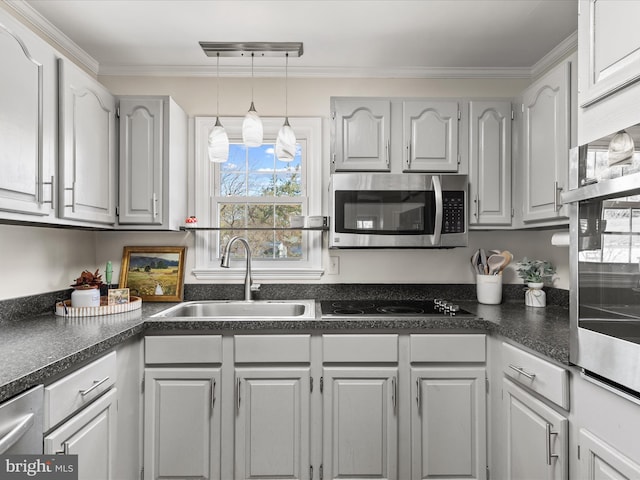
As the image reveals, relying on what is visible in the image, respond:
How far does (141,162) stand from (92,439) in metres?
1.43

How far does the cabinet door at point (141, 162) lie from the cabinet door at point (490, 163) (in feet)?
5.83

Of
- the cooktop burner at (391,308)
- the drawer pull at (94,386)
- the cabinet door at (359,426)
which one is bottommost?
the cabinet door at (359,426)

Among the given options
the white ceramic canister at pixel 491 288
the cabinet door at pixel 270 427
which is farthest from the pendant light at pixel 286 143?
the white ceramic canister at pixel 491 288

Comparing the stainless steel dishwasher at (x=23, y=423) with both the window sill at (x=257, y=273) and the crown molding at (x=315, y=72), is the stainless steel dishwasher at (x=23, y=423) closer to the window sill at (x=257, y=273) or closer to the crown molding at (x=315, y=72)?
the window sill at (x=257, y=273)

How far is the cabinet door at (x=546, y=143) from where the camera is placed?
1.93 meters

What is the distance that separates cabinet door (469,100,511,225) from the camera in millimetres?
2377

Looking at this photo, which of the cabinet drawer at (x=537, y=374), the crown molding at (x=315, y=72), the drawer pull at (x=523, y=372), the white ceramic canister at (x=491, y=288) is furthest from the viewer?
the crown molding at (x=315, y=72)

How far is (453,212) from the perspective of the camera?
232cm

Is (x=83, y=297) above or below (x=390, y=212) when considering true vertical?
below

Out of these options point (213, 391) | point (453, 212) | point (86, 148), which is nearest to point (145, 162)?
point (86, 148)

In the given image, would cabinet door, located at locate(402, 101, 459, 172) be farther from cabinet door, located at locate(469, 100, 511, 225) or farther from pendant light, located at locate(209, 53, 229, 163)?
pendant light, located at locate(209, 53, 229, 163)

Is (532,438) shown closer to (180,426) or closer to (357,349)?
(357,349)

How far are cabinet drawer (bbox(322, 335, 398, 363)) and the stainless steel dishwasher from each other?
1147 mm

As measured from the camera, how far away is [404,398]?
6.58 feet
